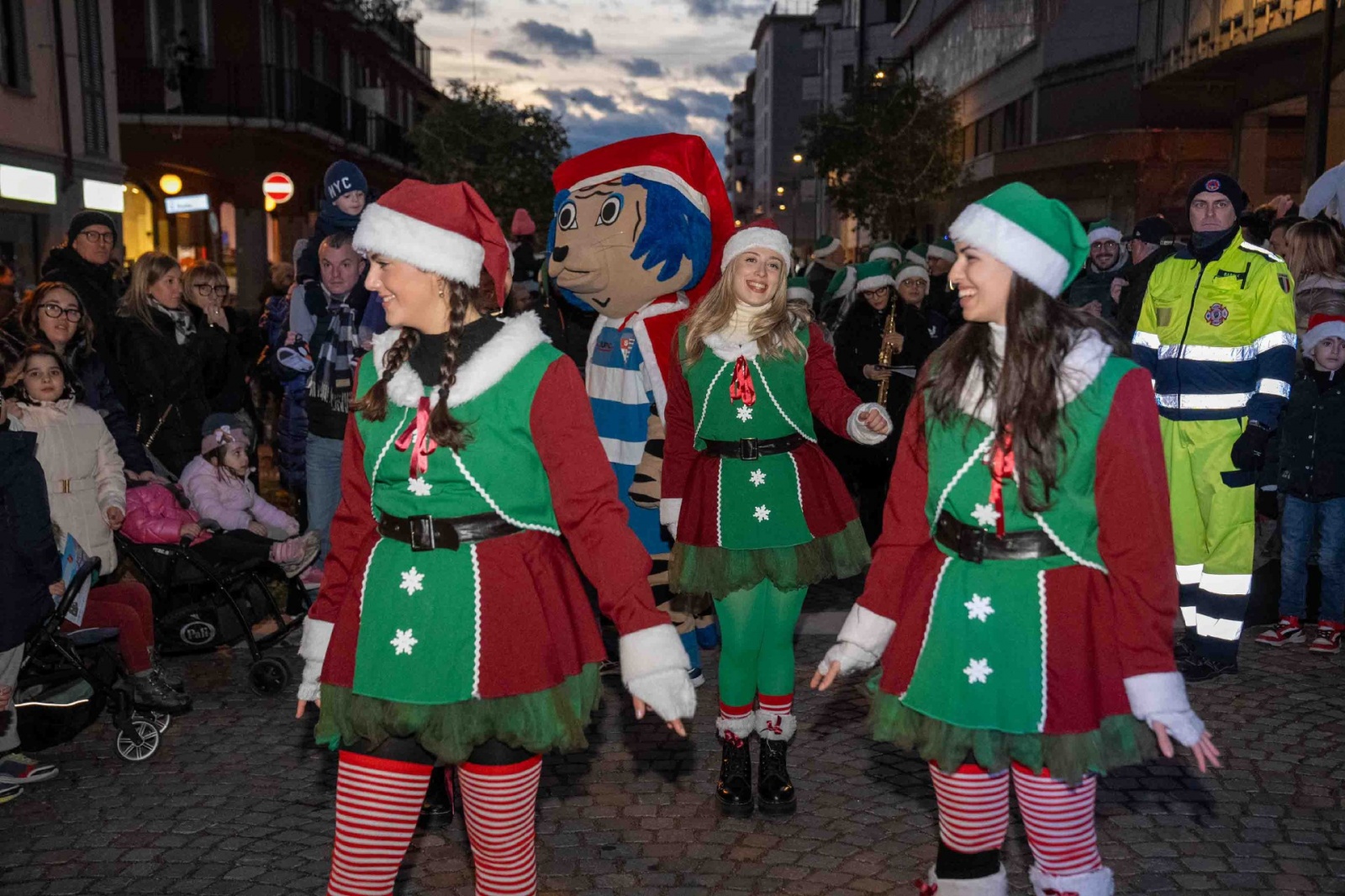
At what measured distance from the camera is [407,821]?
2943 mm

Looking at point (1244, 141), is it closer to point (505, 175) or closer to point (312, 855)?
point (505, 175)

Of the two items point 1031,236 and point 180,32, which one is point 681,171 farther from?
point 180,32

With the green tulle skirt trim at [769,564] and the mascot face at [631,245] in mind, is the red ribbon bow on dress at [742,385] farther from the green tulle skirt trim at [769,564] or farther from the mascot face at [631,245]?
the mascot face at [631,245]

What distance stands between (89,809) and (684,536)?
245 cm

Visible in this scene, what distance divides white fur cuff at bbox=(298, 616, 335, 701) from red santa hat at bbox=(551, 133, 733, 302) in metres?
3.39

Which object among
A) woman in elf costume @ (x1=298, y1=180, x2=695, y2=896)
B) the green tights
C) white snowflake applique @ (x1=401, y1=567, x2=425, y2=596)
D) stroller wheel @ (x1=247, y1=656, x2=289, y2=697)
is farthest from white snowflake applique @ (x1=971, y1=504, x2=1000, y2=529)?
stroller wheel @ (x1=247, y1=656, x2=289, y2=697)

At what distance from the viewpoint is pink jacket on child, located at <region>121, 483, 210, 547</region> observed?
6156 millimetres

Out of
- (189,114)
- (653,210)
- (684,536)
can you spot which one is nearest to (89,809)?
(684,536)

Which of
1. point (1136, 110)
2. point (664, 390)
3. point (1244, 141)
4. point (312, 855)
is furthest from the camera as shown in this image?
point (1136, 110)

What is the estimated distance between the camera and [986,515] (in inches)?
116

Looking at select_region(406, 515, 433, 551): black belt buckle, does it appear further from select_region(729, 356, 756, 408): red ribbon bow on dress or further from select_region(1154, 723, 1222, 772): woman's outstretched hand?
select_region(729, 356, 756, 408): red ribbon bow on dress

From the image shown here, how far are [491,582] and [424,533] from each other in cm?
19

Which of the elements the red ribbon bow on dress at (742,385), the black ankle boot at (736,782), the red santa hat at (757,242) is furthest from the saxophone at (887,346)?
the black ankle boot at (736,782)

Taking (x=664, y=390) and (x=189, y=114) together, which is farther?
(x=189, y=114)
